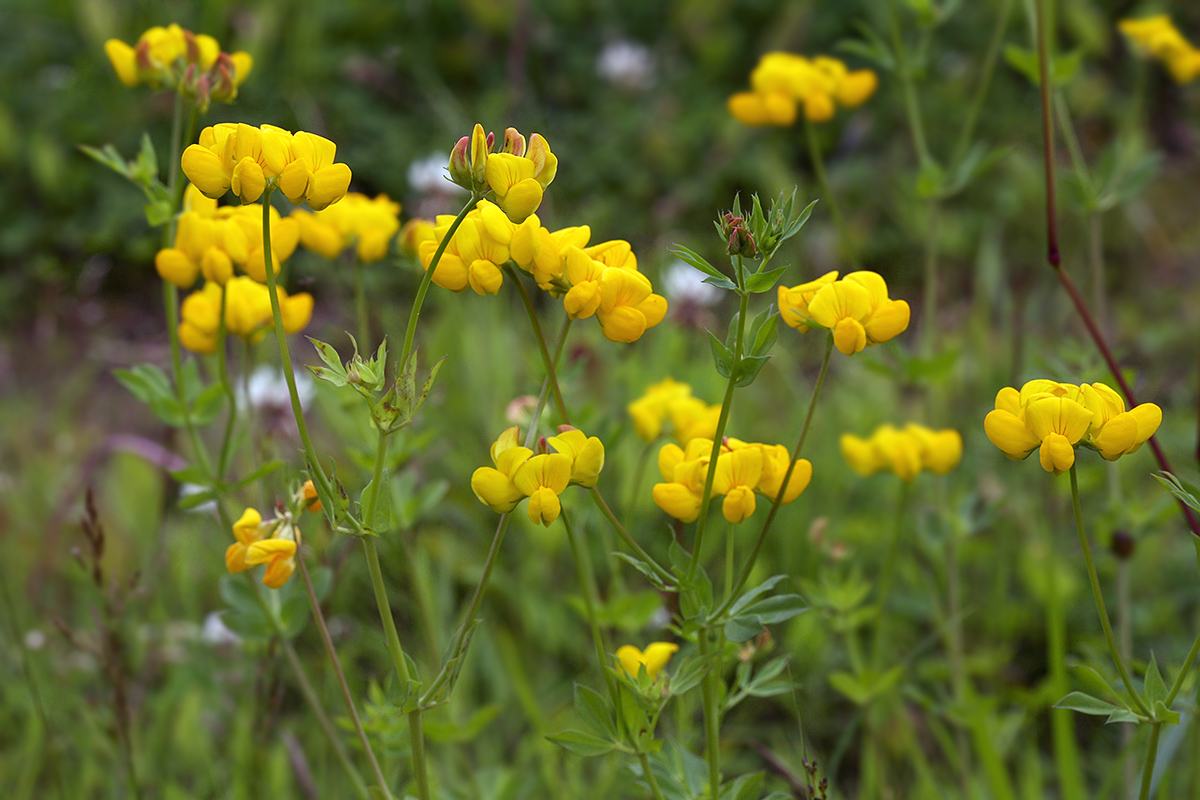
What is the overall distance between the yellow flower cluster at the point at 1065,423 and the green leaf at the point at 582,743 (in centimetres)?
46

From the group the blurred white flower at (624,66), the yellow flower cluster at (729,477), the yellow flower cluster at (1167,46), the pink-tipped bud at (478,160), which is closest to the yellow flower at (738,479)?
the yellow flower cluster at (729,477)

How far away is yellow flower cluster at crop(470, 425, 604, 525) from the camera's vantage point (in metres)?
0.78

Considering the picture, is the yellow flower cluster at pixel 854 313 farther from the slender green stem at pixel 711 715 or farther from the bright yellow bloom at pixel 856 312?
the slender green stem at pixel 711 715

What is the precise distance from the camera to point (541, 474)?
79 cm

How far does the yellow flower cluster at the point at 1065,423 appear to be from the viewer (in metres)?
0.81

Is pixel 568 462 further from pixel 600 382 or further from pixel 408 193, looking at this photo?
pixel 408 193

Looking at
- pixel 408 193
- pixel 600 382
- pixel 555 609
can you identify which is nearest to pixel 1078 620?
pixel 555 609

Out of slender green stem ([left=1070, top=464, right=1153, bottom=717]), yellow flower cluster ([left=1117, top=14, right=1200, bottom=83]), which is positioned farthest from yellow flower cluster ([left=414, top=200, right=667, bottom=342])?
yellow flower cluster ([left=1117, top=14, right=1200, bottom=83])

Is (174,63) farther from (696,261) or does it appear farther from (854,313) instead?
(854,313)

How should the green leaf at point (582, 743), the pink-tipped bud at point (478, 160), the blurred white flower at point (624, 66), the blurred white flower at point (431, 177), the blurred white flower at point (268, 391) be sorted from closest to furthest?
the pink-tipped bud at point (478, 160)
the green leaf at point (582, 743)
the blurred white flower at point (268, 391)
the blurred white flower at point (431, 177)
the blurred white flower at point (624, 66)

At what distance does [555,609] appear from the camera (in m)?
1.92

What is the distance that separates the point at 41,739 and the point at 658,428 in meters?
1.22

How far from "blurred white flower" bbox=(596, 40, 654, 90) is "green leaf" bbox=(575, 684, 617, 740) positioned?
3.25m

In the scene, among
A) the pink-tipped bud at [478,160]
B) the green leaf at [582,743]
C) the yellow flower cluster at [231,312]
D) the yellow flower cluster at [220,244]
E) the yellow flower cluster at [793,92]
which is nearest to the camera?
the pink-tipped bud at [478,160]
